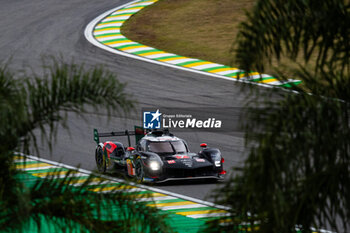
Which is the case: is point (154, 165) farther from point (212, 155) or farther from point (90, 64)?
point (90, 64)

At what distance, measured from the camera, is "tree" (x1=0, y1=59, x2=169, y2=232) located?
5199 millimetres

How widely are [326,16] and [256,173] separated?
4.98ft

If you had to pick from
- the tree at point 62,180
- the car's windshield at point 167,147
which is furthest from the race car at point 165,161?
the tree at point 62,180

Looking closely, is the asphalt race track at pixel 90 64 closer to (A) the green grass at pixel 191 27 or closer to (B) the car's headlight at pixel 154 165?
(B) the car's headlight at pixel 154 165

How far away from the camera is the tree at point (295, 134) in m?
4.88

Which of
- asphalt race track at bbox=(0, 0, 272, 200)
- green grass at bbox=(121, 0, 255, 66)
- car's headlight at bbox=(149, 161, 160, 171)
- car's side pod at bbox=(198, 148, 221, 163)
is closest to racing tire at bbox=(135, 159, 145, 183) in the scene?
car's headlight at bbox=(149, 161, 160, 171)

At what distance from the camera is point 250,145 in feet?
16.7

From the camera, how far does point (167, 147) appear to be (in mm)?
16297

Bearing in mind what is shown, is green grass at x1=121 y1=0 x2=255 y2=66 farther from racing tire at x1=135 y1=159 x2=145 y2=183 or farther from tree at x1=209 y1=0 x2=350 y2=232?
tree at x1=209 y1=0 x2=350 y2=232

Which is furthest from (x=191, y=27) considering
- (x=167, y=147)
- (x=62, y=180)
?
(x=62, y=180)

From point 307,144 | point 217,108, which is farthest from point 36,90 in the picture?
point 217,108

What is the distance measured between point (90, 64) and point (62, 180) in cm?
2202

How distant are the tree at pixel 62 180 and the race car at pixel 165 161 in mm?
9801

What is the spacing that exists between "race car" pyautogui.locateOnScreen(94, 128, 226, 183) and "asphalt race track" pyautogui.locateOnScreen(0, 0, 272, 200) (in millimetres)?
533
